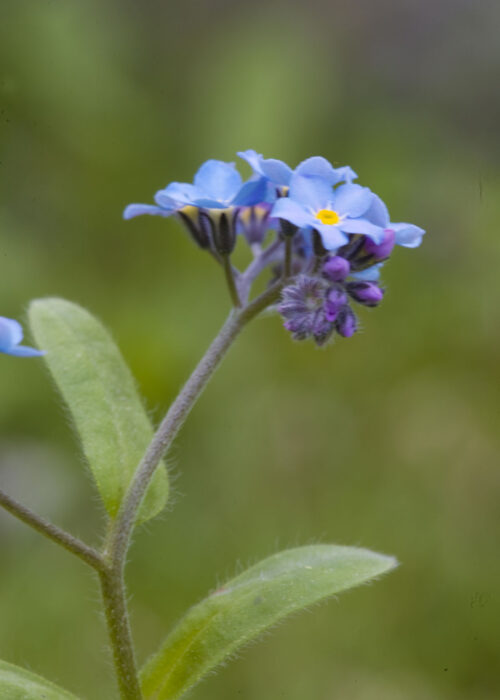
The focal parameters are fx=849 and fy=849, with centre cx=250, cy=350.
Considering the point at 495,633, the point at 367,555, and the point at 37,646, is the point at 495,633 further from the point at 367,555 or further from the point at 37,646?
the point at 37,646

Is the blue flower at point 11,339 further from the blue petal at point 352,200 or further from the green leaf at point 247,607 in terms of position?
the green leaf at point 247,607

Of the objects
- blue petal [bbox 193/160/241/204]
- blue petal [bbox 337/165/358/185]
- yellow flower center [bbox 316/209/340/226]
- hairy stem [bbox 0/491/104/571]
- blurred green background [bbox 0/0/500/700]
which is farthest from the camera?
blurred green background [bbox 0/0/500/700]

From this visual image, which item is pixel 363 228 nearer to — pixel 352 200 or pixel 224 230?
pixel 352 200

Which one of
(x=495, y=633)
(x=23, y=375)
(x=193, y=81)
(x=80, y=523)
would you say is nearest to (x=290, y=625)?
(x=495, y=633)

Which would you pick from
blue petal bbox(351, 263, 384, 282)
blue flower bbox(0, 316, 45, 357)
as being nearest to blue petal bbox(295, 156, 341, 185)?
blue petal bbox(351, 263, 384, 282)

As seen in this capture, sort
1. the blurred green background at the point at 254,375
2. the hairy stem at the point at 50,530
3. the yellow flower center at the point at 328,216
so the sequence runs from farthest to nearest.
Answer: the blurred green background at the point at 254,375
the yellow flower center at the point at 328,216
the hairy stem at the point at 50,530

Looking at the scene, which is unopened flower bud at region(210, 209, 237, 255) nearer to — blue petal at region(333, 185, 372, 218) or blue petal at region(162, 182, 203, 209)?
blue petal at region(162, 182, 203, 209)

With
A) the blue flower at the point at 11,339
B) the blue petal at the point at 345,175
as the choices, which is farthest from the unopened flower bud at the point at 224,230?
the blue flower at the point at 11,339

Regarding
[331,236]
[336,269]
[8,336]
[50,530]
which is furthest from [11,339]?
[336,269]
